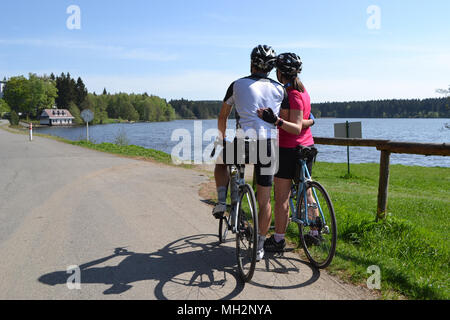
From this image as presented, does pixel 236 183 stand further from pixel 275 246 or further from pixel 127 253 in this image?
pixel 127 253

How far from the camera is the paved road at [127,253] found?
3340 millimetres

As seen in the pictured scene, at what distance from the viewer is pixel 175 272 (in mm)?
3750

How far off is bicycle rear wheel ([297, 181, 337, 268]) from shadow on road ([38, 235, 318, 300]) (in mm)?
251

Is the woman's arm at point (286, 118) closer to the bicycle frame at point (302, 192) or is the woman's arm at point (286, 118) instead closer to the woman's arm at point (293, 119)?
the woman's arm at point (293, 119)

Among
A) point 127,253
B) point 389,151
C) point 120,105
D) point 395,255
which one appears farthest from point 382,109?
point 127,253

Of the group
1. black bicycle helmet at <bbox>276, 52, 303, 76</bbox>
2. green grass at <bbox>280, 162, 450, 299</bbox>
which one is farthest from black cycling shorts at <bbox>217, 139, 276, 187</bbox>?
green grass at <bbox>280, 162, 450, 299</bbox>

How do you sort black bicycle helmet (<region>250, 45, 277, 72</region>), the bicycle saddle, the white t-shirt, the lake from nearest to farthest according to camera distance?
1. the white t-shirt
2. black bicycle helmet (<region>250, 45, 277, 72</region>)
3. the bicycle saddle
4. the lake

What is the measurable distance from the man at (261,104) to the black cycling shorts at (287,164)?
0.35 metres

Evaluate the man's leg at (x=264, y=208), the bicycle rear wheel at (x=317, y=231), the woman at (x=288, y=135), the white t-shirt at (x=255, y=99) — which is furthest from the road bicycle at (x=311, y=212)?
the white t-shirt at (x=255, y=99)

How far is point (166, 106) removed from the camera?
172750 millimetres

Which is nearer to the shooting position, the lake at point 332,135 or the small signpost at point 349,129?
the small signpost at point 349,129

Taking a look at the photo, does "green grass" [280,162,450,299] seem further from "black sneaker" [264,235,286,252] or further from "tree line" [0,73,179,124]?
"tree line" [0,73,179,124]

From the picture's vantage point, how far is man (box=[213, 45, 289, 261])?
143 inches
